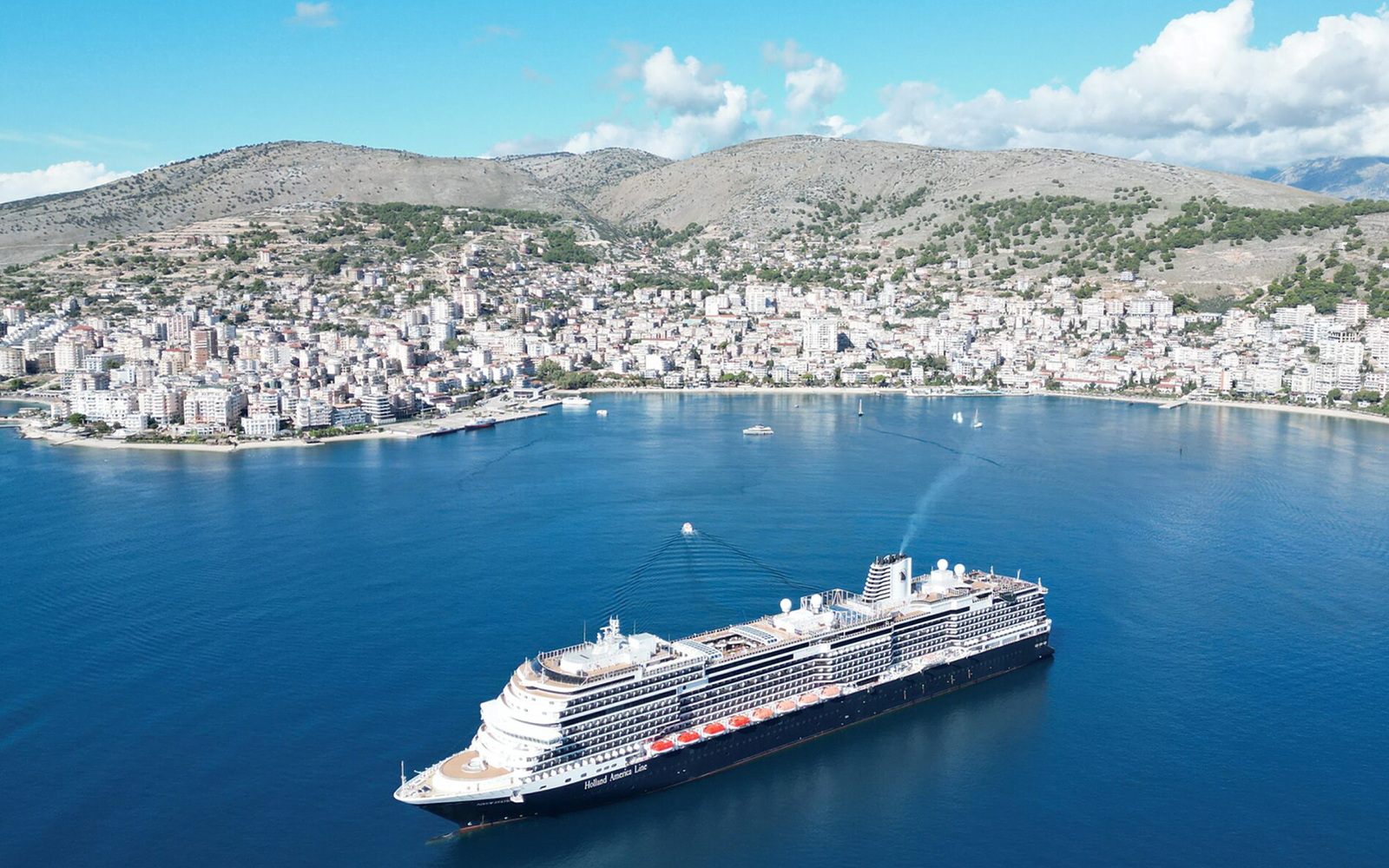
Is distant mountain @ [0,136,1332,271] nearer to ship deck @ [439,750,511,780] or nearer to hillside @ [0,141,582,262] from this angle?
hillside @ [0,141,582,262]

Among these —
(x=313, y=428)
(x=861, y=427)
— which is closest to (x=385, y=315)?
(x=313, y=428)

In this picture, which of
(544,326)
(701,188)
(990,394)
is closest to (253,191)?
(544,326)

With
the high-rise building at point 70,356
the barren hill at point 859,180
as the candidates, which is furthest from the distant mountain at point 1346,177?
the high-rise building at point 70,356

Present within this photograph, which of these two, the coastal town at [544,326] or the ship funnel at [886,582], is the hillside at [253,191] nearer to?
the coastal town at [544,326]

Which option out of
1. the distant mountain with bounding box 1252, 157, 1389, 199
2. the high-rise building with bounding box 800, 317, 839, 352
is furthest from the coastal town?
the distant mountain with bounding box 1252, 157, 1389, 199

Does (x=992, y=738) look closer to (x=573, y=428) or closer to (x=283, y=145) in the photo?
(x=573, y=428)
